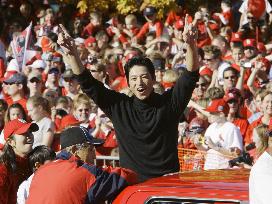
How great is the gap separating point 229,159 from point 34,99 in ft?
7.81

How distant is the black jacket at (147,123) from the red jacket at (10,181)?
2.73 feet

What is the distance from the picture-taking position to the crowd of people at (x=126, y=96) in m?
5.81

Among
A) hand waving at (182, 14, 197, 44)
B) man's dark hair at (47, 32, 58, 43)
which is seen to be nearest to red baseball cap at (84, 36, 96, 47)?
man's dark hair at (47, 32, 58, 43)

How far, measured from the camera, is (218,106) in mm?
9867

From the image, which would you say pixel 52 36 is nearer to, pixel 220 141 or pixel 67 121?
pixel 67 121

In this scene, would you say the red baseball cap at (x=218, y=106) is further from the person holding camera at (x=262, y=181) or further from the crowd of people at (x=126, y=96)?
the person holding camera at (x=262, y=181)

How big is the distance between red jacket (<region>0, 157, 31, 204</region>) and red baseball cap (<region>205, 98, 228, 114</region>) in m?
3.61

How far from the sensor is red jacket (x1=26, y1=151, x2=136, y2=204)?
17.2 ft

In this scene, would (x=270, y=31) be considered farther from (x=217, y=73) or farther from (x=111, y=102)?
(x=111, y=102)

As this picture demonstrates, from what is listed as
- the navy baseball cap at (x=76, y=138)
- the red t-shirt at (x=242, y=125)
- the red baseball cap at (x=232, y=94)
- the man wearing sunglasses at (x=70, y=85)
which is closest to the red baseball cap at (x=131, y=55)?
the man wearing sunglasses at (x=70, y=85)

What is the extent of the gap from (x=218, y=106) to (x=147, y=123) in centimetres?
377

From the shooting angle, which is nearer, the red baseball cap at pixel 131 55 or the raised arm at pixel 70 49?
the raised arm at pixel 70 49

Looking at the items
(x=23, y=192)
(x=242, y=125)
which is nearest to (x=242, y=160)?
(x=242, y=125)

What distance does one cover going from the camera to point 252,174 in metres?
4.76
